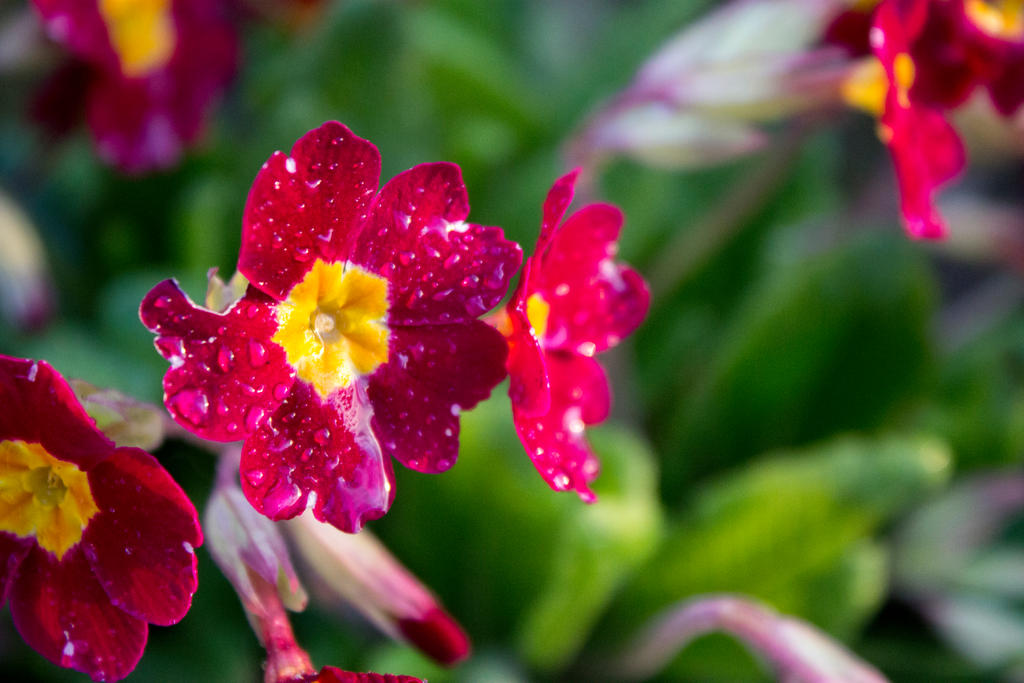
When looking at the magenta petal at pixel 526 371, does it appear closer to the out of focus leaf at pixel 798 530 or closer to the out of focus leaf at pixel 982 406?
the out of focus leaf at pixel 798 530

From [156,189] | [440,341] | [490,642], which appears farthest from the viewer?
[156,189]

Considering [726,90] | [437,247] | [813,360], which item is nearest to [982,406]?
[813,360]

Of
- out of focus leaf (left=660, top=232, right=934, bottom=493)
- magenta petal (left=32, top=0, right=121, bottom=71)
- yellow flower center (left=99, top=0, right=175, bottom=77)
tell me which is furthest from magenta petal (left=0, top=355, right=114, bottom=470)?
out of focus leaf (left=660, top=232, right=934, bottom=493)

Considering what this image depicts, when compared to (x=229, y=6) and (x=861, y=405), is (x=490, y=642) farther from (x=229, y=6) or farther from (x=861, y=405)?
(x=229, y=6)

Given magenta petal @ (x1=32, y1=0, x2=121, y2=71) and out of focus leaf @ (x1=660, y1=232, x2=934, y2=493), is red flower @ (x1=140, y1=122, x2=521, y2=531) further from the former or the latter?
out of focus leaf @ (x1=660, y1=232, x2=934, y2=493)

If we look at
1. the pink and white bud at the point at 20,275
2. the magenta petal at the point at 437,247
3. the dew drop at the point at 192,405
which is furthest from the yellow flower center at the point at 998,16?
the pink and white bud at the point at 20,275

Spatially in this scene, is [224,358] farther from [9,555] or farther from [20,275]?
[20,275]

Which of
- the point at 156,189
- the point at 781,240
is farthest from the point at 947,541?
the point at 156,189
